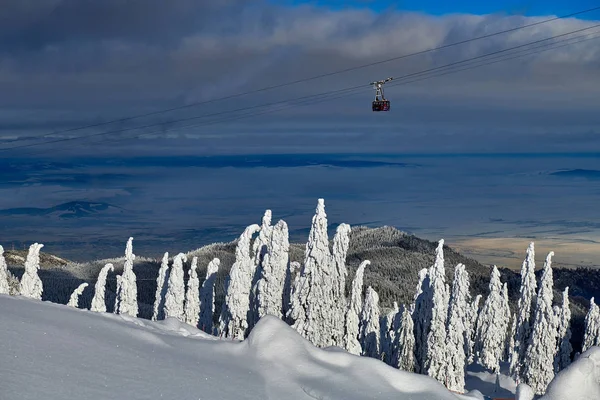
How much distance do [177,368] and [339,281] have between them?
4123cm

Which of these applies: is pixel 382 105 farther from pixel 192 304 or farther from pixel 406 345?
pixel 192 304

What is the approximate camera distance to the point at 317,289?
1924 inches

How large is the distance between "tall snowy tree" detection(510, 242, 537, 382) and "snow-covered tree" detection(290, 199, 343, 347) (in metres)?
21.2

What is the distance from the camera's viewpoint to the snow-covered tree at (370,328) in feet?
202

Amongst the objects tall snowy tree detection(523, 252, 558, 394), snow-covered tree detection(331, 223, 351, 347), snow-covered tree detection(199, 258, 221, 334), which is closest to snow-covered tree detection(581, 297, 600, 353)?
tall snowy tree detection(523, 252, 558, 394)

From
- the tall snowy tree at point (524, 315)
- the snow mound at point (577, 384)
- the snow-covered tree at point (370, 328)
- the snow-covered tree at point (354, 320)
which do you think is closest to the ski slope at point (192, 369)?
the snow mound at point (577, 384)

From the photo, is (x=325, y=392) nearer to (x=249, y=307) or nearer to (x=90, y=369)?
(x=90, y=369)

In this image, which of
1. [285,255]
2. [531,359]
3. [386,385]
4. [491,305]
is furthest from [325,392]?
[491,305]

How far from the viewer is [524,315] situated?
63406 mm

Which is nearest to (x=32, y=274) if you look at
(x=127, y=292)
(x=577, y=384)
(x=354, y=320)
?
(x=127, y=292)

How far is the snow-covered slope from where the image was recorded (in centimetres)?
1002

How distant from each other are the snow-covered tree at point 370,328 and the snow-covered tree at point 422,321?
22.4 feet

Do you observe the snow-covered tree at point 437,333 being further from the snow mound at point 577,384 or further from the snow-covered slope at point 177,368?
the snow mound at point 577,384

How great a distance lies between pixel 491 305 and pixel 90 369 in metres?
72.8
